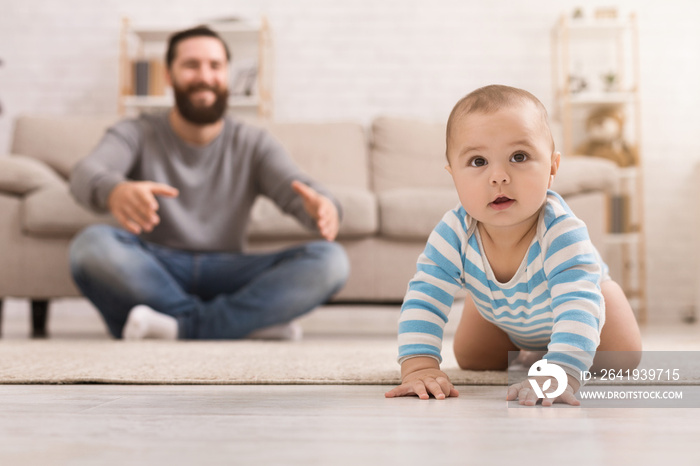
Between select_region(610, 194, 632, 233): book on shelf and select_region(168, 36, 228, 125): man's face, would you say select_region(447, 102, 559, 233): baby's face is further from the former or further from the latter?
select_region(610, 194, 632, 233): book on shelf

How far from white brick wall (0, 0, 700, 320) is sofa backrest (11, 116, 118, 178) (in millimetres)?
833

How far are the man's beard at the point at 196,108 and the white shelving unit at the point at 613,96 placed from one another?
6.71 feet

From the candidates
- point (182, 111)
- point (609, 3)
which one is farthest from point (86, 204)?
point (609, 3)

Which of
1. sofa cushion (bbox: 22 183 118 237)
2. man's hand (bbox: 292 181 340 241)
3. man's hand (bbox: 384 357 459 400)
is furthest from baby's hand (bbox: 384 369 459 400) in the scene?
sofa cushion (bbox: 22 183 118 237)

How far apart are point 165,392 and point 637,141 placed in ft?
10.1

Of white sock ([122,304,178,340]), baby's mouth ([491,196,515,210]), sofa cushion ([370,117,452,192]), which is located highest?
sofa cushion ([370,117,452,192])

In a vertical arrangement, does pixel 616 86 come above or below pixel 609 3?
below

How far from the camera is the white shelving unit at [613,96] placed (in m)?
3.22

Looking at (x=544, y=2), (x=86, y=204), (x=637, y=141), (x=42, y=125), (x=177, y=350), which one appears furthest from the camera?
(x=544, y=2)

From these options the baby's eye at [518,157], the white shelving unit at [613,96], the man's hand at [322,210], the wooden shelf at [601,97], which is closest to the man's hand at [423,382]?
the baby's eye at [518,157]

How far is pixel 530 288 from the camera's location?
2.64 ft

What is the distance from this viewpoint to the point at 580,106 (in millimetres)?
3439

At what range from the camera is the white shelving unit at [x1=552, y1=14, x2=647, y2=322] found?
3.22m

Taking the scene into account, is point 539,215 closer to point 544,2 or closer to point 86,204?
point 86,204
